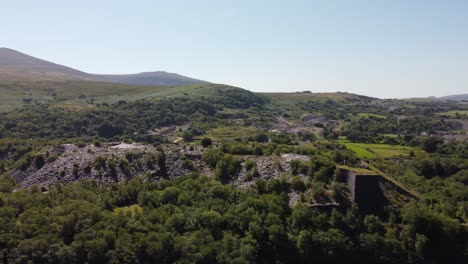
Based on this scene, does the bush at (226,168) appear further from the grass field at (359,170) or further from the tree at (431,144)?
the tree at (431,144)

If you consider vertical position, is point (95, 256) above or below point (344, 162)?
below

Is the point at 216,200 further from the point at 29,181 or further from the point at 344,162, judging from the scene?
the point at 29,181

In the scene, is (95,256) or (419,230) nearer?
(95,256)

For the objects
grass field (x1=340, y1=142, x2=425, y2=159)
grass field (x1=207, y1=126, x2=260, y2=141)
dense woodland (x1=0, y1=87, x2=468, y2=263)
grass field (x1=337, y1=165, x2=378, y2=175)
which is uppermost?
grass field (x1=337, y1=165, x2=378, y2=175)

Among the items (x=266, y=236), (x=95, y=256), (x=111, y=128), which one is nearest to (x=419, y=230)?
(x=266, y=236)

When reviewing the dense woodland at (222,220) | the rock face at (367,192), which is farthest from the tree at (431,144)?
the rock face at (367,192)

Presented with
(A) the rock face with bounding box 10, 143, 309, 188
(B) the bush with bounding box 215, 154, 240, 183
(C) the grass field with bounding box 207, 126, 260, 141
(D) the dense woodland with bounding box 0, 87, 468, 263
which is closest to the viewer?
(D) the dense woodland with bounding box 0, 87, 468, 263

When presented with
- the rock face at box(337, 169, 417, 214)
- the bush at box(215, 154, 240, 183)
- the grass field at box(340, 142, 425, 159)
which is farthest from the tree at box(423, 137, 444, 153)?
the bush at box(215, 154, 240, 183)

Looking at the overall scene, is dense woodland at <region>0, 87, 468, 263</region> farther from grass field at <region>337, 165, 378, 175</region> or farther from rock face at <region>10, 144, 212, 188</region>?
grass field at <region>337, 165, 378, 175</region>
